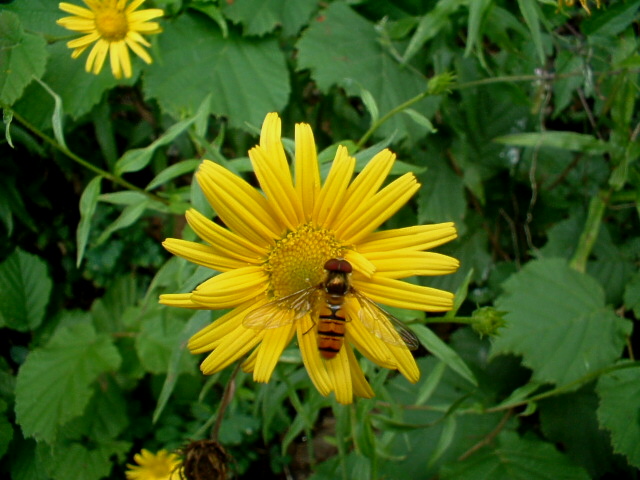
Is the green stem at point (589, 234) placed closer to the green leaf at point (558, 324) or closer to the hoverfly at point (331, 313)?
the green leaf at point (558, 324)

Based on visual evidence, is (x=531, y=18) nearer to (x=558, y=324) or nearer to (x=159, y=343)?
(x=558, y=324)

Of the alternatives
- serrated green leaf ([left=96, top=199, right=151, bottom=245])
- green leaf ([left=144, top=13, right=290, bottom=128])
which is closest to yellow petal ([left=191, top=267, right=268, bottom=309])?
serrated green leaf ([left=96, top=199, right=151, bottom=245])

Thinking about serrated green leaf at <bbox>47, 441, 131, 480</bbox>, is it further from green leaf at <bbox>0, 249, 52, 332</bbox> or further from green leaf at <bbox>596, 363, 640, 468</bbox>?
green leaf at <bbox>596, 363, 640, 468</bbox>

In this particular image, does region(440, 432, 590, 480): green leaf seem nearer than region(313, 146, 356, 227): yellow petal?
No

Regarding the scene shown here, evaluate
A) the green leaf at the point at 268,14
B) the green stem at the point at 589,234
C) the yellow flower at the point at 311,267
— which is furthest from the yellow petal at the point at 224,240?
the green stem at the point at 589,234

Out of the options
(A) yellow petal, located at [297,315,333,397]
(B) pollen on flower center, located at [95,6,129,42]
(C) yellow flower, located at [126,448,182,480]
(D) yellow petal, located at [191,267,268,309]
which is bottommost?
(C) yellow flower, located at [126,448,182,480]

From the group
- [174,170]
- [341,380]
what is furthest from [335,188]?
[174,170]
